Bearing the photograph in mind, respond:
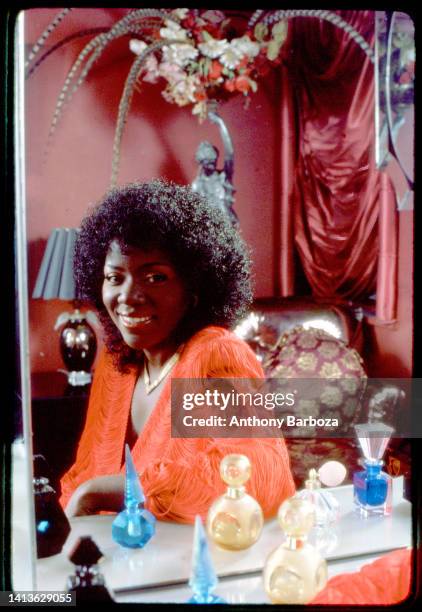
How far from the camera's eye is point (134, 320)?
0.89 meters

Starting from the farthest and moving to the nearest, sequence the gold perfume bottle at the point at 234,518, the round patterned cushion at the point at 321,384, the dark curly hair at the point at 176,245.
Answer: the round patterned cushion at the point at 321,384, the dark curly hair at the point at 176,245, the gold perfume bottle at the point at 234,518

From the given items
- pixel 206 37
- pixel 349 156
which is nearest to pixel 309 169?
pixel 349 156

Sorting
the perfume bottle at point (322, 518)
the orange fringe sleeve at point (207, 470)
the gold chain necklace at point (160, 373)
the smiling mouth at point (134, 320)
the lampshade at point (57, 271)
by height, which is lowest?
the perfume bottle at point (322, 518)

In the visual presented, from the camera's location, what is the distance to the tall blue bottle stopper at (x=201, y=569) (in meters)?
0.60

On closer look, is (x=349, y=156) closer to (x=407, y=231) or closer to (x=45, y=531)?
(x=407, y=231)

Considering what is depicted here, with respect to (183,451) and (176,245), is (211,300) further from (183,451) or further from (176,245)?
(183,451)

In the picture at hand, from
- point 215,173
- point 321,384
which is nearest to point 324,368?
point 321,384

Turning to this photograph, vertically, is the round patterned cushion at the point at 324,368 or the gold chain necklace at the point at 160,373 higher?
the gold chain necklace at the point at 160,373

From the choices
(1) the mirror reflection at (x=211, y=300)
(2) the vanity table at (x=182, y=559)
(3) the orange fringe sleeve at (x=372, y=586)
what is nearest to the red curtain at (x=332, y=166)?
(1) the mirror reflection at (x=211, y=300)

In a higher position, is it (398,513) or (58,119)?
(58,119)

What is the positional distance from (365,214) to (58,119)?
1183 millimetres

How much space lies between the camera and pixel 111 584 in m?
0.67

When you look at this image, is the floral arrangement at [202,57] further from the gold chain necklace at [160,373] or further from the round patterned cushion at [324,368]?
the gold chain necklace at [160,373]

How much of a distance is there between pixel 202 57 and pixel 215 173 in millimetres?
384
